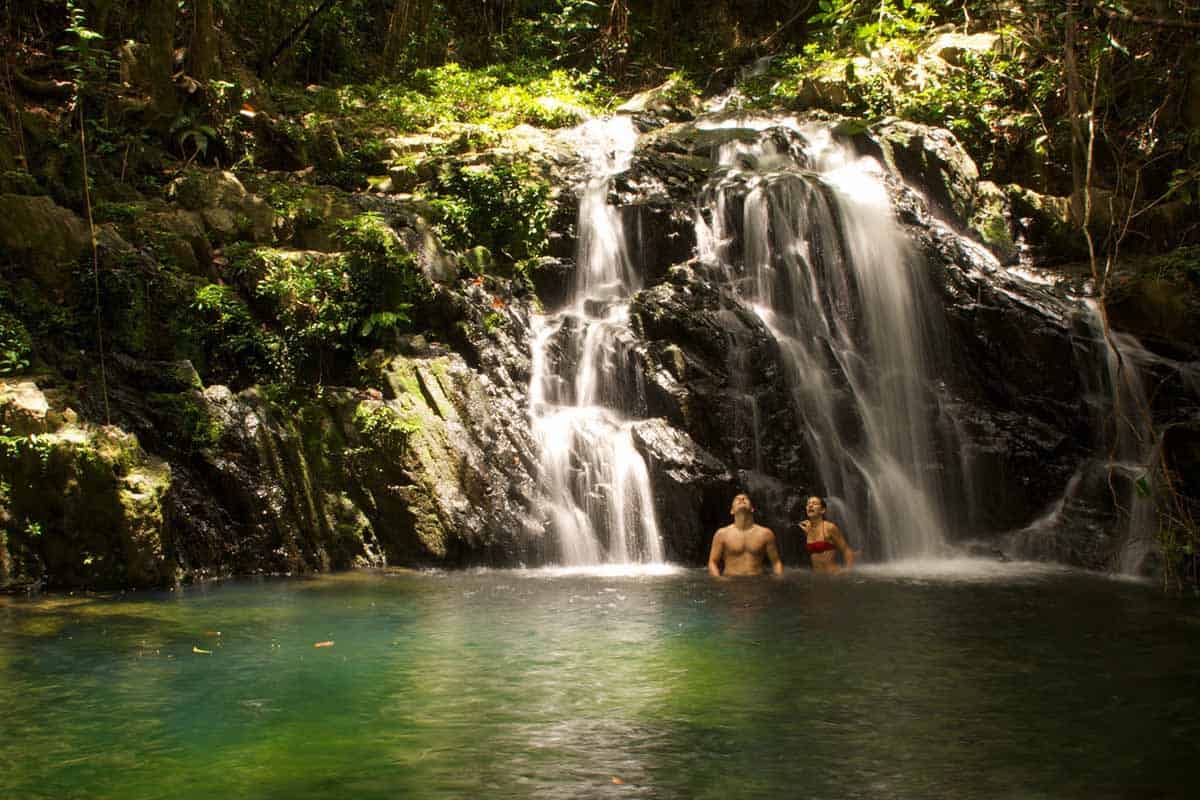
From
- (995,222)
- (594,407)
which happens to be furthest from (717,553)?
(995,222)

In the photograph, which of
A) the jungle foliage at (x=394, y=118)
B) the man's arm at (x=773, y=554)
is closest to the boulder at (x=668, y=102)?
the jungle foliage at (x=394, y=118)

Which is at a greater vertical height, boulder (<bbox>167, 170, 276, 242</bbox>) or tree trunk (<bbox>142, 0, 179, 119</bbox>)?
tree trunk (<bbox>142, 0, 179, 119</bbox>)

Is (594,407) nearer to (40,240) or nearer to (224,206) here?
(224,206)

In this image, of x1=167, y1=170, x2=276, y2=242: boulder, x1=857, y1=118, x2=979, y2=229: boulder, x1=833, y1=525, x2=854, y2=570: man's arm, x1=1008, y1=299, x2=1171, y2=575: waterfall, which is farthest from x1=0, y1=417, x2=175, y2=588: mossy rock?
x1=857, y1=118, x2=979, y2=229: boulder

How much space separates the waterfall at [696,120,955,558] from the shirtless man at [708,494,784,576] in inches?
75.4

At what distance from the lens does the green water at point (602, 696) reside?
13.1 feet

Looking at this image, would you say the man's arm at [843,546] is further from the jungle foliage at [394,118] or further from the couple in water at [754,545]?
the jungle foliage at [394,118]

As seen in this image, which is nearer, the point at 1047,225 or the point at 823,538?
the point at 823,538

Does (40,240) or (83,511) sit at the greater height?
(40,240)

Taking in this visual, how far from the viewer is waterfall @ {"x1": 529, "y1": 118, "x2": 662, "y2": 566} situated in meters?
11.0

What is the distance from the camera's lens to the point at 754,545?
10.0 m

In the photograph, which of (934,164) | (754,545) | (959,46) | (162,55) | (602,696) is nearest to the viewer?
(602,696)

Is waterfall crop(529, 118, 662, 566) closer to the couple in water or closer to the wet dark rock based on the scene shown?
the wet dark rock

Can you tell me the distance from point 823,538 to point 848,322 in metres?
4.37
